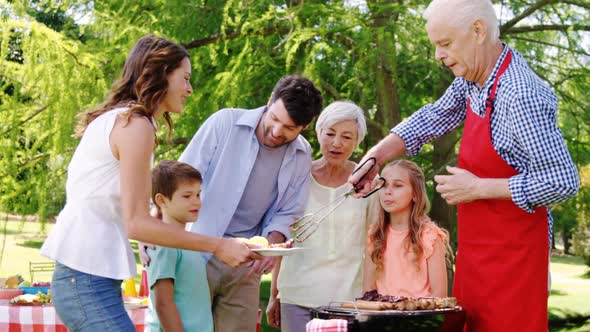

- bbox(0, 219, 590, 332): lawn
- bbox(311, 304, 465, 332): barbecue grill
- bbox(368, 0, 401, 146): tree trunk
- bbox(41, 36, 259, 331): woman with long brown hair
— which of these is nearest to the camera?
bbox(41, 36, 259, 331): woman with long brown hair

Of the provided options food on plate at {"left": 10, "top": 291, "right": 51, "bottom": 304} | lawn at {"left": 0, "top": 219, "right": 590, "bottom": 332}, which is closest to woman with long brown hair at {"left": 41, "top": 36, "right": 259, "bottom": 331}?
food on plate at {"left": 10, "top": 291, "right": 51, "bottom": 304}

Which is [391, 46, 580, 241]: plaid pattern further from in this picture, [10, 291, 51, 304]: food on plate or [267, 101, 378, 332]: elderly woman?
[10, 291, 51, 304]: food on plate

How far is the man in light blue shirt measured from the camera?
345 centimetres

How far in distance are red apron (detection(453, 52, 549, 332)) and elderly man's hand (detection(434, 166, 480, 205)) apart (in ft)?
0.27

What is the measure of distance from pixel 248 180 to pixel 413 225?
70 cm

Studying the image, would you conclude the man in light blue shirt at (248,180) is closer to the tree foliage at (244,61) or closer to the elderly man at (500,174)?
the elderly man at (500,174)

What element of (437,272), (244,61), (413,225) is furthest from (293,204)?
(244,61)

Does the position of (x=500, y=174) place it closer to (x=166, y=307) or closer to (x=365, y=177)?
(x=365, y=177)

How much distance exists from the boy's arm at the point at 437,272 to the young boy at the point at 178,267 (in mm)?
872

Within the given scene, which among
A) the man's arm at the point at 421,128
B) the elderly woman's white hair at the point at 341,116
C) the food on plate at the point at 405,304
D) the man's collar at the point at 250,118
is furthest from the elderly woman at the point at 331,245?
the food on plate at the point at 405,304

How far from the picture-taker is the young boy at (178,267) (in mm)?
3133

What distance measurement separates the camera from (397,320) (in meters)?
2.48

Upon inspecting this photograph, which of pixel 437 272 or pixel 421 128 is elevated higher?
pixel 421 128

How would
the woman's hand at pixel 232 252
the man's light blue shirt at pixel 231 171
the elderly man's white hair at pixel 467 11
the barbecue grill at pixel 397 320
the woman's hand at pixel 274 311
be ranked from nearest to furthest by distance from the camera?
1. the barbecue grill at pixel 397 320
2. the elderly man's white hair at pixel 467 11
3. the woman's hand at pixel 232 252
4. the man's light blue shirt at pixel 231 171
5. the woman's hand at pixel 274 311
